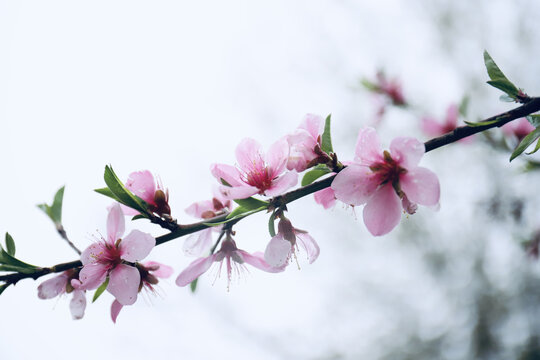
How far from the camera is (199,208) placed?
84 cm

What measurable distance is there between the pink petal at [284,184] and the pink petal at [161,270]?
353 millimetres

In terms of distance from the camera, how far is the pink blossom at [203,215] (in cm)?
81

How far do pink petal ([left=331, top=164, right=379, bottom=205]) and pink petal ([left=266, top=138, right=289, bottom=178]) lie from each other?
4.2 inches

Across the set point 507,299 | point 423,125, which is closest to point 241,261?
point 423,125

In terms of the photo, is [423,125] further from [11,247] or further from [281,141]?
[11,247]

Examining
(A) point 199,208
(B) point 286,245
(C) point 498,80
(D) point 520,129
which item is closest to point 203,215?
(A) point 199,208

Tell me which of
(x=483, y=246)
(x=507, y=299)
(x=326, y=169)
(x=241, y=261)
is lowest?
(x=507, y=299)

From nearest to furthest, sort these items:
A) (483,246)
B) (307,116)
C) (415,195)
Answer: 1. (415,195)
2. (307,116)
3. (483,246)

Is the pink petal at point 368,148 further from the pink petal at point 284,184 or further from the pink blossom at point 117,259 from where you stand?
the pink blossom at point 117,259

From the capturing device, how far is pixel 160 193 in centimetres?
74

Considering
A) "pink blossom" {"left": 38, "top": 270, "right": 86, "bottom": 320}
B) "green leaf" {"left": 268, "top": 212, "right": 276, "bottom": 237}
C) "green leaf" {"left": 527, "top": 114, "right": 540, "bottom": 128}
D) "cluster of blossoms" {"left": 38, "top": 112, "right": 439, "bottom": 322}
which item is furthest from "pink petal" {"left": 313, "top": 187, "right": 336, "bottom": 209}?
"pink blossom" {"left": 38, "top": 270, "right": 86, "bottom": 320}

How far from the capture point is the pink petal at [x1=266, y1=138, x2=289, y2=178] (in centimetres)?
68

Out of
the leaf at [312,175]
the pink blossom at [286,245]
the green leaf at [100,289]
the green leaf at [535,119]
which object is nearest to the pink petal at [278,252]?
the pink blossom at [286,245]

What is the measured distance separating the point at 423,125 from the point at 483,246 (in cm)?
498
